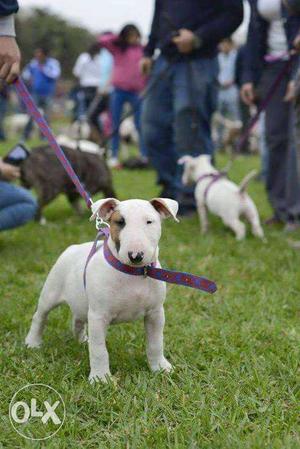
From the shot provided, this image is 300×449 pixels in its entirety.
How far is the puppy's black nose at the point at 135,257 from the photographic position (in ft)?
6.64

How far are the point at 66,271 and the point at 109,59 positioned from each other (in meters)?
9.74

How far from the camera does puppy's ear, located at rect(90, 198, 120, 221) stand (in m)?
2.18

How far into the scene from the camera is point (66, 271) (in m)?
2.58

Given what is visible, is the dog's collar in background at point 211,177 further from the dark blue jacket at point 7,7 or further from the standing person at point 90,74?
the standing person at point 90,74

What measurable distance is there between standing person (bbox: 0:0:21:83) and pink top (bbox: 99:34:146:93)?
23.8ft

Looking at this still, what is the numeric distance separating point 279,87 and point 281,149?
55cm

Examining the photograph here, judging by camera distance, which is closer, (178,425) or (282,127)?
(178,425)

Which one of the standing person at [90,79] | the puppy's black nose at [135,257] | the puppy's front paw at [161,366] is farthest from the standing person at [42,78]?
the puppy's black nose at [135,257]

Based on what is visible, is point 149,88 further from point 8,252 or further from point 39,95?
point 39,95

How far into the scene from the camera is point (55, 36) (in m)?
50.0

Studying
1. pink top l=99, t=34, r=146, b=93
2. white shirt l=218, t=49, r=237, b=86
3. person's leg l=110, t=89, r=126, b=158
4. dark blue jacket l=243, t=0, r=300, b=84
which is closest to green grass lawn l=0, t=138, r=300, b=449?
dark blue jacket l=243, t=0, r=300, b=84

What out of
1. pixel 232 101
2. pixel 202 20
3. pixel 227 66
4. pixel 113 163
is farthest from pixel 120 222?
pixel 232 101

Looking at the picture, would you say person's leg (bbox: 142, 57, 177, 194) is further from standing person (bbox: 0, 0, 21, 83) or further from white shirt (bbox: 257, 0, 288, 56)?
standing person (bbox: 0, 0, 21, 83)

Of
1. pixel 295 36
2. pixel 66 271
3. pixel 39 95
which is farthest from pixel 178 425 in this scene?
pixel 39 95
